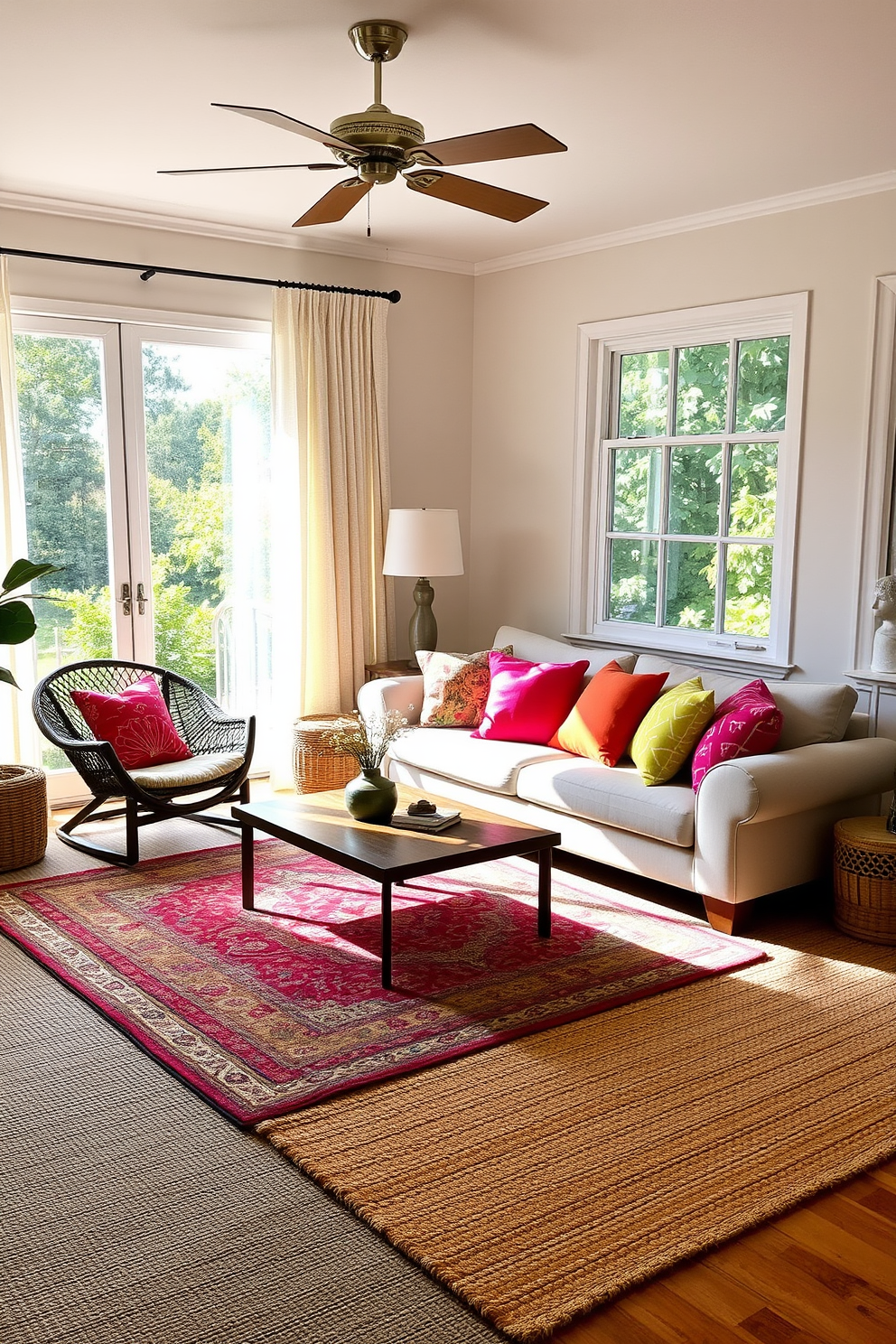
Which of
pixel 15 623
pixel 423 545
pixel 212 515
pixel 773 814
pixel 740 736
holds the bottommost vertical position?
pixel 773 814

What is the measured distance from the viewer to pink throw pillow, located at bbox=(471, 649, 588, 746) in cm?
502

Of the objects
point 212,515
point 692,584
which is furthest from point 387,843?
point 212,515

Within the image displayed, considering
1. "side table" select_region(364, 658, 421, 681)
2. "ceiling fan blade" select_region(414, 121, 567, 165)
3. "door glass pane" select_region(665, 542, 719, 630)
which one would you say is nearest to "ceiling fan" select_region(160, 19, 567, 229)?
"ceiling fan blade" select_region(414, 121, 567, 165)

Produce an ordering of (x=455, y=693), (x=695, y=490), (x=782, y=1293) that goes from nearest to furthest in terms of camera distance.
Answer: (x=782, y=1293) < (x=455, y=693) < (x=695, y=490)

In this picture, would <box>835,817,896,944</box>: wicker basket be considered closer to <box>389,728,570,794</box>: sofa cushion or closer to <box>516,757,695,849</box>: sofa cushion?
<box>516,757,695,849</box>: sofa cushion

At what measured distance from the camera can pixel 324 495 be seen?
591 cm

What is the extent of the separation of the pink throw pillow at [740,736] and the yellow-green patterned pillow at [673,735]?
7 cm

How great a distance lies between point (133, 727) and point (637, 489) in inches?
107

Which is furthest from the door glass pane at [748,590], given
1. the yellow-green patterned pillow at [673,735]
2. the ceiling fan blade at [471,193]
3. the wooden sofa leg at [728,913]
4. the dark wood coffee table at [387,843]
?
the ceiling fan blade at [471,193]

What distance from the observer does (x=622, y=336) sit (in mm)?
5680

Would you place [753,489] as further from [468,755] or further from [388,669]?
[388,669]

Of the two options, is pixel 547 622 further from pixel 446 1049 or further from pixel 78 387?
pixel 446 1049

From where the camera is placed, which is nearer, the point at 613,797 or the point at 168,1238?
the point at 168,1238

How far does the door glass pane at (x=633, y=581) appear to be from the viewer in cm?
572
